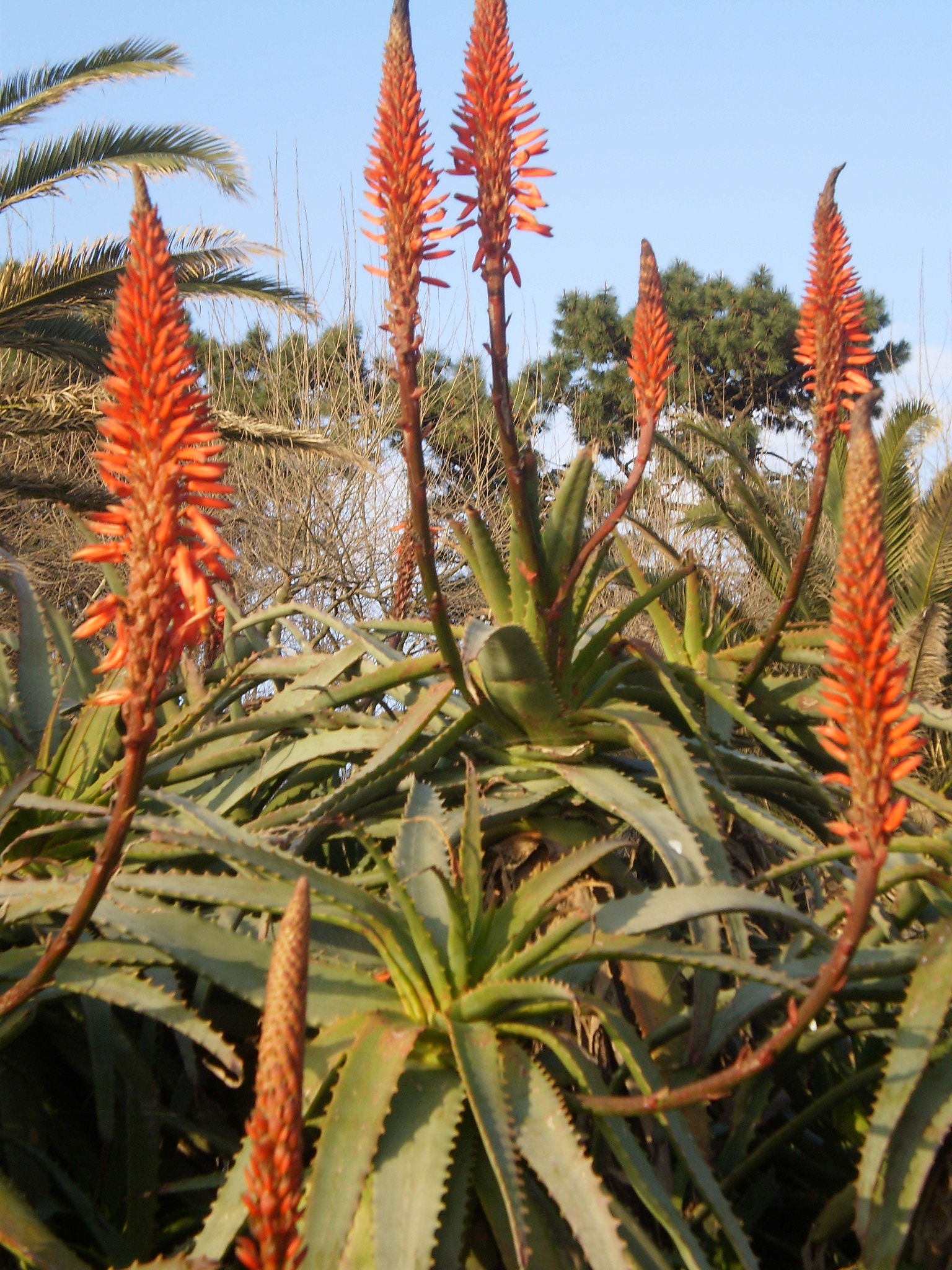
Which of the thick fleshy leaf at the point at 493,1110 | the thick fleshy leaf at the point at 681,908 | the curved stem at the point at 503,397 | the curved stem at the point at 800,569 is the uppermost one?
the curved stem at the point at 503,397

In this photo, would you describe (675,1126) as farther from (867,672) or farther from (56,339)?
(56,339)

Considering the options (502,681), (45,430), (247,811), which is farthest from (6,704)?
(45,430)

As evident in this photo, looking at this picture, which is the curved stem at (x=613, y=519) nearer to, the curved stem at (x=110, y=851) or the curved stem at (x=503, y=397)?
the curved stem at (x=503, y=397)

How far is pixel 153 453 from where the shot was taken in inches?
50.2

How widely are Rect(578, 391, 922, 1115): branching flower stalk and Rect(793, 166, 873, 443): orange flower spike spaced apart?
88 cm

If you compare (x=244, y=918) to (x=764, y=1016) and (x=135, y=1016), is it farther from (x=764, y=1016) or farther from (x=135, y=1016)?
(x=764, y=1016)

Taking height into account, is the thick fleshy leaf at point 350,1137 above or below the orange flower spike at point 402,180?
below

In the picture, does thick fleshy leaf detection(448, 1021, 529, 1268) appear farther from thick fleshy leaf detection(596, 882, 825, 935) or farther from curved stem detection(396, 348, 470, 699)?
curved stem detection(396, 348, 470, 699)

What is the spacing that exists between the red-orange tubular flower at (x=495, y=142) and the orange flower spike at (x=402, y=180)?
0.18m

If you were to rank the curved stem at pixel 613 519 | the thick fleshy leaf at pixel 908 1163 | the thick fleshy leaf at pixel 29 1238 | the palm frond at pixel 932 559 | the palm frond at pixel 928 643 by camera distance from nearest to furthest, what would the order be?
the thick fleshy leaf at pixel 29 1238
the thick fleshy leaf at pixel 908 1163
the curved stem at pixel 613 519
the palm frond at pixel 928 643
the palm frond at pixel 932 559

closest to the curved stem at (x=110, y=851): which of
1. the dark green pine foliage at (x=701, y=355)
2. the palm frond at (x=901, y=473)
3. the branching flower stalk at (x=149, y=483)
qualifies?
the branching flower stalk at (x=149, y=483)

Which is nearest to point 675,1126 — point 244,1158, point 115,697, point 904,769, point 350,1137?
point 350,1137

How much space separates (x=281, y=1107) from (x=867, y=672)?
2.35 feet

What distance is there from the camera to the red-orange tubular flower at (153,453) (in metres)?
1.26
